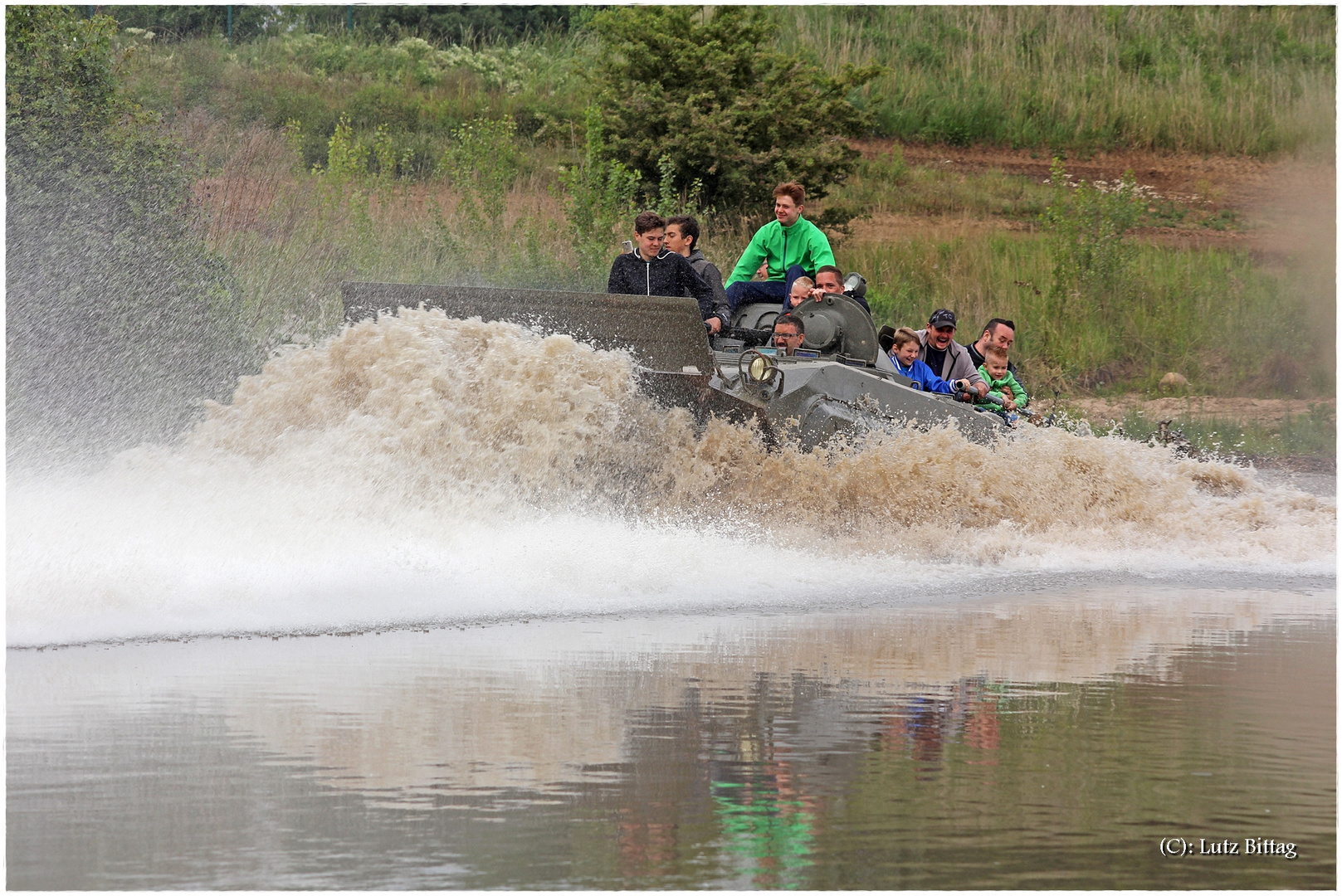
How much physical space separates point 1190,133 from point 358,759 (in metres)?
25.3

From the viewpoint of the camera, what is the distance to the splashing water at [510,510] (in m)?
8.70

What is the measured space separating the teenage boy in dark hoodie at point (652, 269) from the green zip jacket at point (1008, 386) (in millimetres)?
2481

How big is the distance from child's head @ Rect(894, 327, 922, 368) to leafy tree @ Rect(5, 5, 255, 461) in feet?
17.8

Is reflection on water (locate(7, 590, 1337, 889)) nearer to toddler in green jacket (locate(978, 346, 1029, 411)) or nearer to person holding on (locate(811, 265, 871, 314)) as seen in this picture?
person holding on (locate(811, 265, 871, 314))

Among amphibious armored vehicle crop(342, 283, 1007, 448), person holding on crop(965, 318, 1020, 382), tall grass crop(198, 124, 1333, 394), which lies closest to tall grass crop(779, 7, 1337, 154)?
tall grass crop(198, 124, 1333, 394)

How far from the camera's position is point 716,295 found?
12062 millimetres

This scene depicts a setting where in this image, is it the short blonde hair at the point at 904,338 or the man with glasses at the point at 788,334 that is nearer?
the man with glasses at the point at 788,334

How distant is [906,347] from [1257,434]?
26.6 ft

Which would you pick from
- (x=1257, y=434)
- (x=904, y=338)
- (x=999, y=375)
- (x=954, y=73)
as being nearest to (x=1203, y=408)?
(x=1257, y=434)

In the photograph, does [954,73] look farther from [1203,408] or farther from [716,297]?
[716,297]

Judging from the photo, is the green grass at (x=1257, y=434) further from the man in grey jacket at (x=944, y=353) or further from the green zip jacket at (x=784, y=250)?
the green zip jacket at (x=784, y=250)

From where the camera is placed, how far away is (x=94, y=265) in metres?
13.7

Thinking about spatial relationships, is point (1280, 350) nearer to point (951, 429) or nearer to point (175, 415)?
point (951, 429)

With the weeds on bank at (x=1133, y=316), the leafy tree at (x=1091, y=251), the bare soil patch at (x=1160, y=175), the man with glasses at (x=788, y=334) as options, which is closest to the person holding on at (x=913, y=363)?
the man with glasses at (x=788, y=334)
